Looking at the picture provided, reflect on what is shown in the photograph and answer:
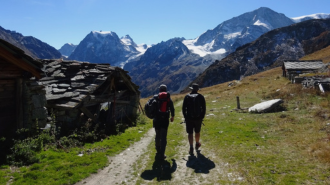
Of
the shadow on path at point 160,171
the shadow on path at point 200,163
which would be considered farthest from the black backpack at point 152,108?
the shadow on path at point 200,163

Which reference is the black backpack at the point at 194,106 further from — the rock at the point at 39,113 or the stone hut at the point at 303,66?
the stone hut at the point at 303,66

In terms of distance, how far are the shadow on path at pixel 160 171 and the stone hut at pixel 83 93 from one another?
6.95 metres

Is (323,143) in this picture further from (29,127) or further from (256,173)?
(29,127)

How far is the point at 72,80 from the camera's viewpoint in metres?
15.0

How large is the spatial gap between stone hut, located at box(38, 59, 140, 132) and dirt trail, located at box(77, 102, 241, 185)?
523cm

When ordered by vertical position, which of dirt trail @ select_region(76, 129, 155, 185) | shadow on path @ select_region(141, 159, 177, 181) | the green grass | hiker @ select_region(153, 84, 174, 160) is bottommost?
dirt trail @ select_region(76, 129, 155, 185)

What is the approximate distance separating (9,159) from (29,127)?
2.41 m

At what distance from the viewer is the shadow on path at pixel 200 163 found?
7798 millimetres

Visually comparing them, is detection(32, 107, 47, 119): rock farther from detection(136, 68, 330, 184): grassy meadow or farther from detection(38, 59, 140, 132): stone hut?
detection(136, 68, 330, 184): grassy meadow

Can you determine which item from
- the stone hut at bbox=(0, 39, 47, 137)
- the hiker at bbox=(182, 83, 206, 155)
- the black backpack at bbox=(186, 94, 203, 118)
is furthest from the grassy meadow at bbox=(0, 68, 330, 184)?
the stone hut at bbox=(0, 39, 47, 137)

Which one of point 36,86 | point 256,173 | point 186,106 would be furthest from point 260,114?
point 36,86

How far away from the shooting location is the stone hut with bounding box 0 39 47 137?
408 inches

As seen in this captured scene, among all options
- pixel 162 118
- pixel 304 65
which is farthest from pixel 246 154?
pixel 304 65

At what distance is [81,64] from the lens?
17328 millimetres
